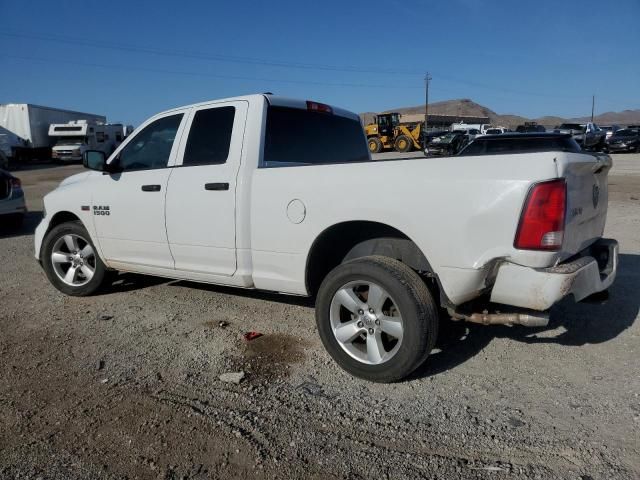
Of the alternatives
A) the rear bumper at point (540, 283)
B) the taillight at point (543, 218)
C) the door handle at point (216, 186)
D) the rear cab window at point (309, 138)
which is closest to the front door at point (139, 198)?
the door handle at point (216, 186)

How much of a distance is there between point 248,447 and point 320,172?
5.95ft

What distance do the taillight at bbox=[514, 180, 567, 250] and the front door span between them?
118 inches

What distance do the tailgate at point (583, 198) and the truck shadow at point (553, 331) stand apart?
923 mm

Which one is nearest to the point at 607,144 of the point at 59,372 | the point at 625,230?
the point at 625,230

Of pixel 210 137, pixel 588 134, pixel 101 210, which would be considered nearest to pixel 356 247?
pixel 210 137

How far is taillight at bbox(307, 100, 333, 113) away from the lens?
4698mm

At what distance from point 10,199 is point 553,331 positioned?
9499 mm

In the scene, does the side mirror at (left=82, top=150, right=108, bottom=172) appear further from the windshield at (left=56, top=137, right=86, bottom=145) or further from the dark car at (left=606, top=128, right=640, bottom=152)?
the dark car at (left=606, top=128, right=640, bottom=152)

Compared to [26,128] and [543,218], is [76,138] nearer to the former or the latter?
[26,128]

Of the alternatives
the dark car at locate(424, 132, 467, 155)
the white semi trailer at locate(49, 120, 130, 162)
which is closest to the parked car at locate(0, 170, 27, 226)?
the white semi trailer at locate(49, 120, 130, 162)

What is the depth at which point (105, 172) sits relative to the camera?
5012mm

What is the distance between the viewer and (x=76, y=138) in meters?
35.1

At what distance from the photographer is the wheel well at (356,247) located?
349cm

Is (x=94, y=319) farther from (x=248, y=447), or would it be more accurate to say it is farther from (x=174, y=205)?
(x=248, y=447)
